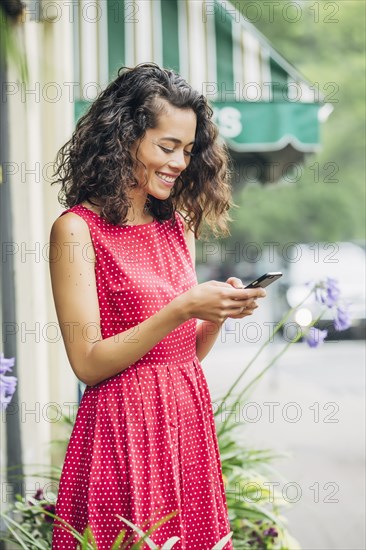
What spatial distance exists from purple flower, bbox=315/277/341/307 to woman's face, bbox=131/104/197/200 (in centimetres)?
197

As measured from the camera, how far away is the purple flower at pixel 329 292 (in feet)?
13.6

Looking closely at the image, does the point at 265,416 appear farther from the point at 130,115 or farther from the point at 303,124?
the point at 130,115

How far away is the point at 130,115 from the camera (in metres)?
2.33

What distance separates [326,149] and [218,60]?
15.5 metres

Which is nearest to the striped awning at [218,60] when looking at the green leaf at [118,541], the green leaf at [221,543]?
the green leaf at [221,543]

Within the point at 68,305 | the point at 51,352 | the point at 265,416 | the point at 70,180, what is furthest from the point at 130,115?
the point at 265,416

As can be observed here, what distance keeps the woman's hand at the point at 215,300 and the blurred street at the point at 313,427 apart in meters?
1.97

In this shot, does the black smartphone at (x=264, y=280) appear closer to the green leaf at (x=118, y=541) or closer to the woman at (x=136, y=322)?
the woman at (x=136, y=322)

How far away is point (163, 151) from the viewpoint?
2277 millimetres

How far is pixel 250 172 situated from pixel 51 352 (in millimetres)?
4421

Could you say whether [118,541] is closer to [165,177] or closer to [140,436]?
[140,436]

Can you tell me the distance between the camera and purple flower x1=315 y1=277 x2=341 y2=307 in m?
4.16

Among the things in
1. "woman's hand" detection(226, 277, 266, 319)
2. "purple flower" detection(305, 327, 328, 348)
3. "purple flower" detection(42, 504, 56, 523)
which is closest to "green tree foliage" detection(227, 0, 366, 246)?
"purple flower" detection(305, 327, 328, 348)

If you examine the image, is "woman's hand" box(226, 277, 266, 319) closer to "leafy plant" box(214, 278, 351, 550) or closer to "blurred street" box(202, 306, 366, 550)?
"leafy plant" box(214, 278, 351, 550)
